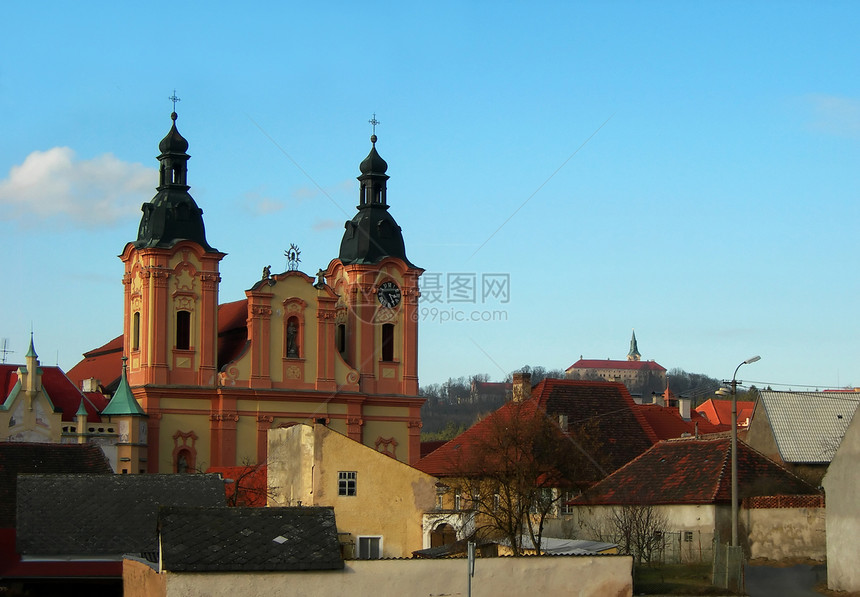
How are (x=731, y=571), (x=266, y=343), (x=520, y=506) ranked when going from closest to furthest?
1. (x=731, y=571)
2. (x=520, y=506)
3. (x=266, y=343)

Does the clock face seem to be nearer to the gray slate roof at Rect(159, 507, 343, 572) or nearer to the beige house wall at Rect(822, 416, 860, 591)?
the beige house wall at Rect(822, 416, 860, 591)

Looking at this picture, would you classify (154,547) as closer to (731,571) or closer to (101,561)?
(101,561)

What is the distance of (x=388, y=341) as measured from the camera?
2751 inches

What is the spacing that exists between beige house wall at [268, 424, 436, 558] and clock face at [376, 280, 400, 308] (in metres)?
25.8

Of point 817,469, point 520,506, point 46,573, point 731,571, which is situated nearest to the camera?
point 731,571

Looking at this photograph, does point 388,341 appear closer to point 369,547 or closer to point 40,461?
point 40,461

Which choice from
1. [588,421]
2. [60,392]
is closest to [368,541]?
[588,421]

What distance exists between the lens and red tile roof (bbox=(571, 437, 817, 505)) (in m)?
44.7

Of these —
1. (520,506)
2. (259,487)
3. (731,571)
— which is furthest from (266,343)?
(731,571)

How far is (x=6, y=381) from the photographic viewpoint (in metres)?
62.9

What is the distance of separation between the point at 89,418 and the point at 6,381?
4.45 metres

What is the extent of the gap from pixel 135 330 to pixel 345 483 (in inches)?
969

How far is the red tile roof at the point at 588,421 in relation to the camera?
57.5 m

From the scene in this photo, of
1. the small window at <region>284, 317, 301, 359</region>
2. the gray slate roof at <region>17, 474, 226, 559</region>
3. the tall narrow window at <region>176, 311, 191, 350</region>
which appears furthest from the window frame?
the small window at <region>284, 317, 301, 359</region>
